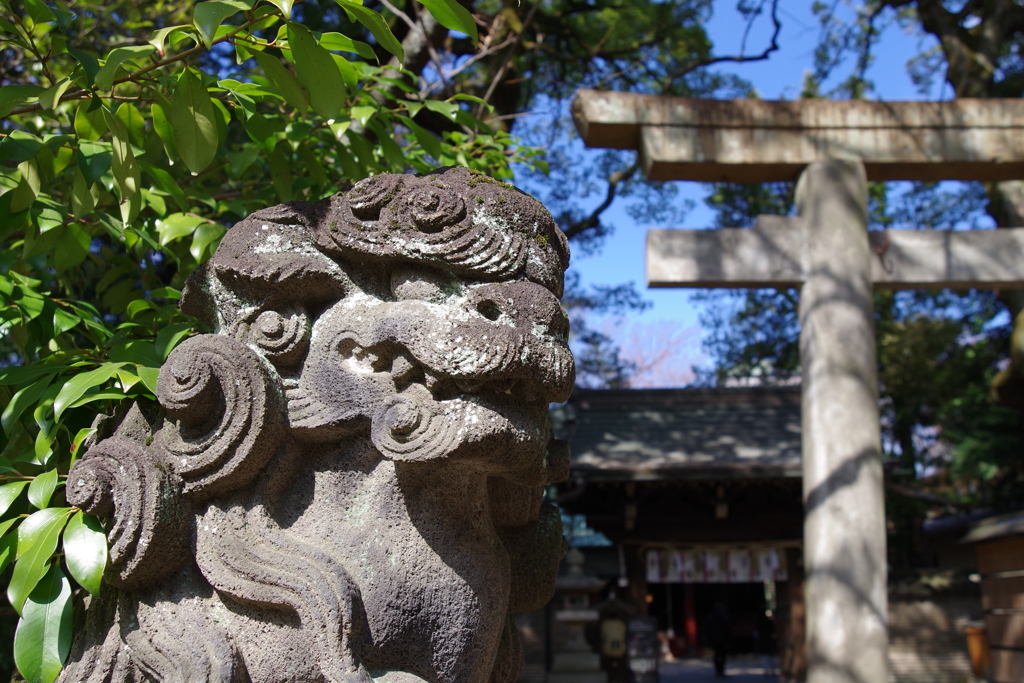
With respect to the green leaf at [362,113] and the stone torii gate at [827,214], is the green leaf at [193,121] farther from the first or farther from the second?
the stone torii gate at [827,214]

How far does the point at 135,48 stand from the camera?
4.95ft

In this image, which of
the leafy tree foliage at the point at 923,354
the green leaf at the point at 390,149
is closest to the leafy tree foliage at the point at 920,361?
the leafy tree foliage at the point at 923,354

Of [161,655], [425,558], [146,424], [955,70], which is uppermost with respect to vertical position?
[955,70]

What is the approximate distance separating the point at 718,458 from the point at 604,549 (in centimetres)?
254

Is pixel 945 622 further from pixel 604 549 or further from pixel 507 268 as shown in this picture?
pixel 507 268

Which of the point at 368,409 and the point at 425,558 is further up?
the point at 368,409

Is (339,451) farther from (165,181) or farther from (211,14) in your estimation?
(165,181)

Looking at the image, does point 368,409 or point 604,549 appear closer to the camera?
point 368,409

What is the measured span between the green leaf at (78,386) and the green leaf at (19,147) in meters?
0.49

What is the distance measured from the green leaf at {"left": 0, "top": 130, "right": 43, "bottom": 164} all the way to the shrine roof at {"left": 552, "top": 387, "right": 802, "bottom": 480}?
6.45 m

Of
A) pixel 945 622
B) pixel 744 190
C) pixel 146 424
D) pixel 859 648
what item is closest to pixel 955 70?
pixel 744 190

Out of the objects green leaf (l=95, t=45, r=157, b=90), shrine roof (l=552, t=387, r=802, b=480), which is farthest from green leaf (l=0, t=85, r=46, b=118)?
shrine roof (l=552, t=387, r=802, b=480)

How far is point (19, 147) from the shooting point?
1.68 metres

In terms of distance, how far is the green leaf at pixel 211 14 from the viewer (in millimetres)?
1280
